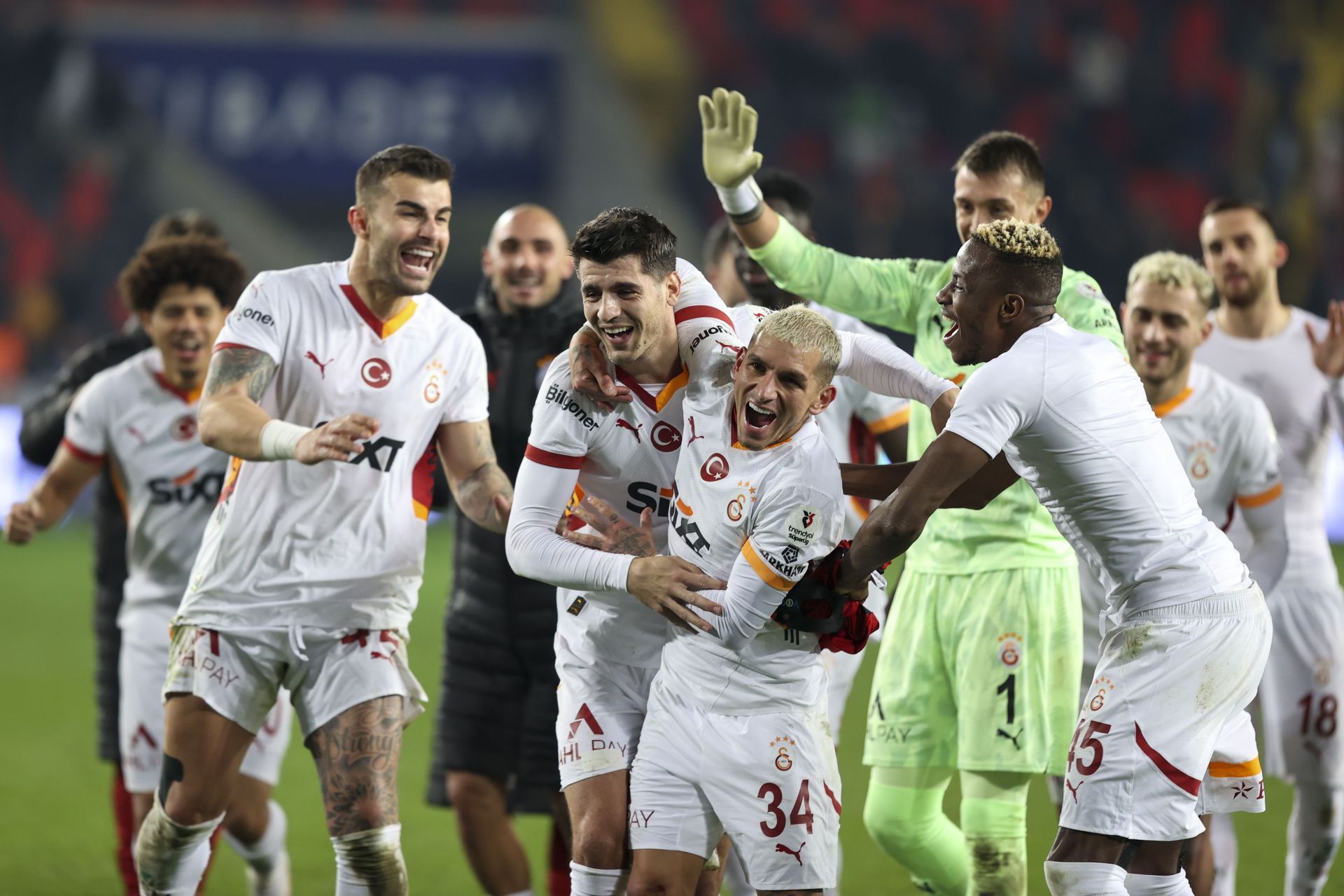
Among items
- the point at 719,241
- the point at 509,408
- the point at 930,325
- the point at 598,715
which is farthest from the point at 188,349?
the point at 930,325

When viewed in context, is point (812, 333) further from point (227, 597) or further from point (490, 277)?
point (490, 277)

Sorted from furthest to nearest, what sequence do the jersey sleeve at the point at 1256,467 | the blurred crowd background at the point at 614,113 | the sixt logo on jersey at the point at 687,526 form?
the blurred crowd background at the point at 614,113, the jersey sleeve at the point at 1256,467, the sixt logo on jersey at the point at 687,526

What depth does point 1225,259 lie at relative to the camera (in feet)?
19.4

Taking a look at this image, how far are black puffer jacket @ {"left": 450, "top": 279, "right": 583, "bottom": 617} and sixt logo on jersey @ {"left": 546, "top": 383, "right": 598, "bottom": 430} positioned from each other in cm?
153

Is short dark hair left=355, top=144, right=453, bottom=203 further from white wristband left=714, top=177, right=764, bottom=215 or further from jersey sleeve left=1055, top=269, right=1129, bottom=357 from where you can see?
jersey sleeve left=1055, top=269, right=1129, bottom=357

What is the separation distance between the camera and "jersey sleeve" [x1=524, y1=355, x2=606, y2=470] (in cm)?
395

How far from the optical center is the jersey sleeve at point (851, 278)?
4875mm

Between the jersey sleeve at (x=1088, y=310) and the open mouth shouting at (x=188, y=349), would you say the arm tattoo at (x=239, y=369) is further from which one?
the jersey sleeve at (x=1088, y=310)

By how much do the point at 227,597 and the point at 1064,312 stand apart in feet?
8.39

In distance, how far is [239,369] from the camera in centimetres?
435

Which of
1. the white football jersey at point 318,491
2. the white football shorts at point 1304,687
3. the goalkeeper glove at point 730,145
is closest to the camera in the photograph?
the white football jersey at point 318,491

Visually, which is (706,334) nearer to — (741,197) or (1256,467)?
(741,197)

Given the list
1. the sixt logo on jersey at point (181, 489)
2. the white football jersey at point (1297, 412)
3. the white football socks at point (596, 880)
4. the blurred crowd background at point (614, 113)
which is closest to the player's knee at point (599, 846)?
the white football socks at point (596, 880)

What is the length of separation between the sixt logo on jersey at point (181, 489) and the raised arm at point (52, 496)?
0.22 m
